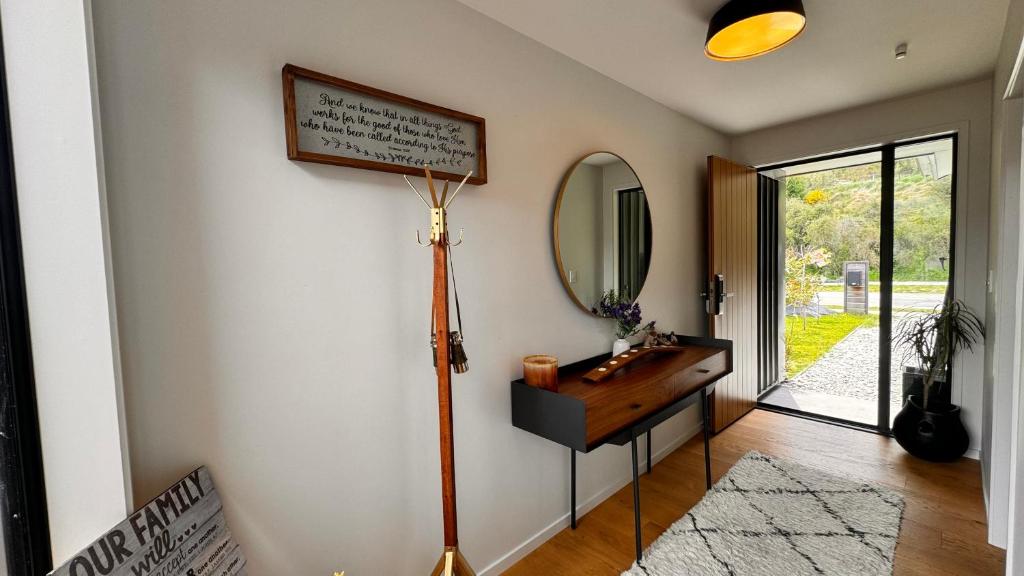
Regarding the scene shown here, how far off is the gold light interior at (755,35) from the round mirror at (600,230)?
693 mm

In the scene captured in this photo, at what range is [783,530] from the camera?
2.05 meters

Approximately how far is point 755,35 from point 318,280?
200 centimetres

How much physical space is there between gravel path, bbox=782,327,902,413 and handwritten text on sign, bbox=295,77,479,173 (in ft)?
11.4

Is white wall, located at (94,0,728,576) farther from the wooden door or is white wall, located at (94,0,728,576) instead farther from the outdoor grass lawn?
the outdoor grass lawn

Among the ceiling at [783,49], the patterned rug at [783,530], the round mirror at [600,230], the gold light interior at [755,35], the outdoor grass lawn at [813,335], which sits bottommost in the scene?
the patterned rug at [783,530]

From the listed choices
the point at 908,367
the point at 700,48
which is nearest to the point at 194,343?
the point at 700,48

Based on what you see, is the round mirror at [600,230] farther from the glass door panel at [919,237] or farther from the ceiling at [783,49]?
the glass door panel at [919,237]

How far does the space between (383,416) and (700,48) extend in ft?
7.34

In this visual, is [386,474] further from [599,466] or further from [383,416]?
[599,466]

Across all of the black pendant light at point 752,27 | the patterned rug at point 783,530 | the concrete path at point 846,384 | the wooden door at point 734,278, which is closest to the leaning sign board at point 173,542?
the patterned rug at point 783,530

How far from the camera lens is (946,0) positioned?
5.79 ft

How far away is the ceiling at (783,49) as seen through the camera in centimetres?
179

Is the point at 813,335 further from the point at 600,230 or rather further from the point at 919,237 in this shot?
the point at 600,230

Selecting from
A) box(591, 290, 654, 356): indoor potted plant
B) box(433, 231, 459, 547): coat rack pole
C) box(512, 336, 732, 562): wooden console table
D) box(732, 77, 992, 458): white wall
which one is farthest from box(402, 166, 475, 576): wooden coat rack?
box(732, 77, 992, 458): white wall
